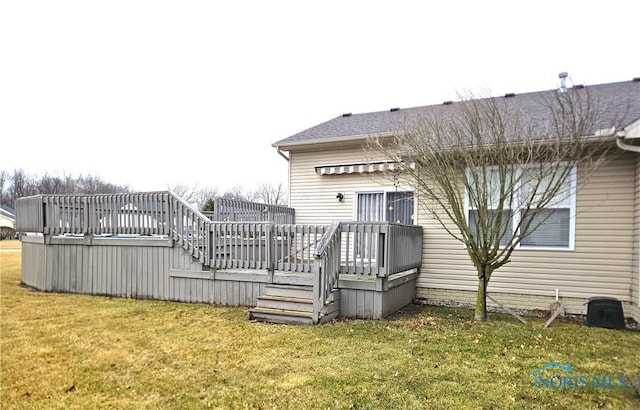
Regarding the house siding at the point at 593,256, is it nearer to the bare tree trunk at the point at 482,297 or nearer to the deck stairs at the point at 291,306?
the bare tree trunk at the point at 482,297

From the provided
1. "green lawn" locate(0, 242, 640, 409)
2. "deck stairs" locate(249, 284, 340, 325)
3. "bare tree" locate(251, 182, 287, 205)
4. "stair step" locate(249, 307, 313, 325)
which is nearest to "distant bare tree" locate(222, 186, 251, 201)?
"bare tree" locate(251, 182, 287, 205)

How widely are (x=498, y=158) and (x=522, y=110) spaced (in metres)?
2.66

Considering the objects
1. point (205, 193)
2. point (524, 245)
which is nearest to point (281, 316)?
point (524, 245)

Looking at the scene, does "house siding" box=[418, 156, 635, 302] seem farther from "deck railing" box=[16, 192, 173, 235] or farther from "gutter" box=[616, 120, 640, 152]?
"deck railing" box=[16, 192, 173, 235]

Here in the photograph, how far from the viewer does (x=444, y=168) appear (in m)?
6.49

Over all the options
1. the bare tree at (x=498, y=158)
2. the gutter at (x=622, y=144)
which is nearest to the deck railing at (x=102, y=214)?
the bare tree at (x=498, y=158)

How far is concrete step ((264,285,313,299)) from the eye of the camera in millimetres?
6004

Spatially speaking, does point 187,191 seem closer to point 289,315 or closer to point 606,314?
point 289,315

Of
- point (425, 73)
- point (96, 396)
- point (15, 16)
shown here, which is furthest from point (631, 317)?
point (15, 16)

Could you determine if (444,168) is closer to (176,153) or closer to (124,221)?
(124,221)

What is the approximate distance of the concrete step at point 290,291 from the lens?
6.00 meters

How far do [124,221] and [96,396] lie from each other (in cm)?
530

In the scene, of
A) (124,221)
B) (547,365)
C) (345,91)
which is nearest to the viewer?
(547,365)

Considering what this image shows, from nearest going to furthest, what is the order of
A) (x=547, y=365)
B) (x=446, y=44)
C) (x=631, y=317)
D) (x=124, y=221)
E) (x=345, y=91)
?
1. (x=547, y=365)
2. (x=631, y=317)
3. (x=124, y=221)
4. (x=446, y=44)
5. (x=345, y=91)
